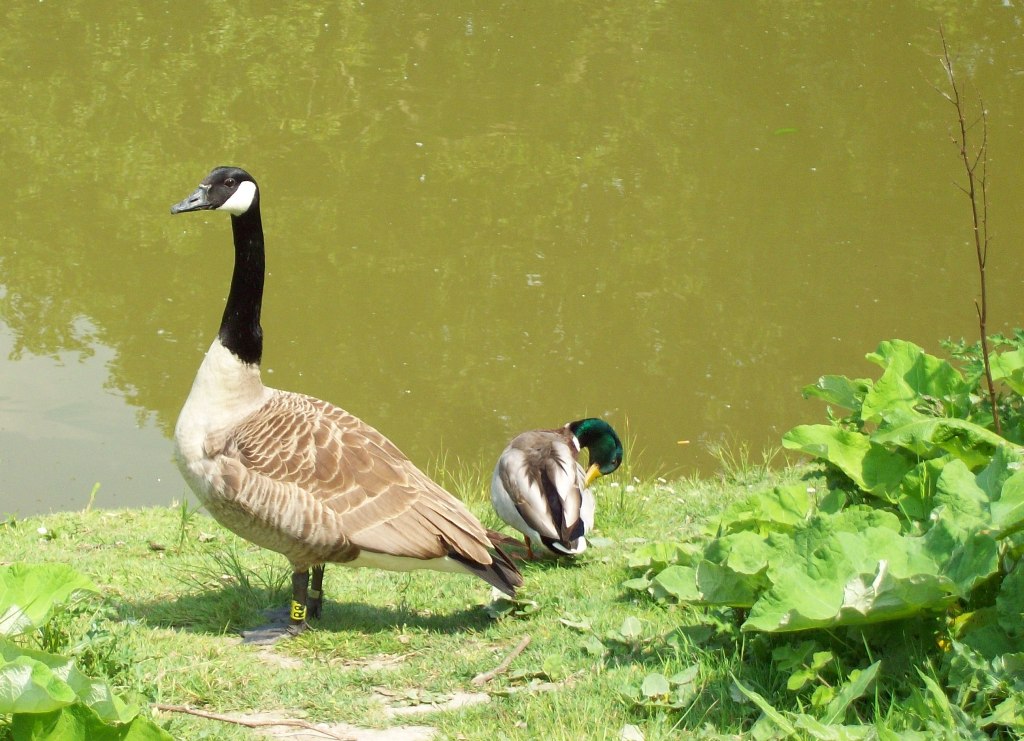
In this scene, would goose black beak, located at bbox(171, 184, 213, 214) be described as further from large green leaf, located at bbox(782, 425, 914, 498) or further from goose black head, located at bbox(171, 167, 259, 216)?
large green leaf, located at bbox(782, 425, 914, 498)

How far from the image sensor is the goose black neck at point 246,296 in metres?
5.35

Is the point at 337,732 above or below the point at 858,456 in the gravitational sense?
below

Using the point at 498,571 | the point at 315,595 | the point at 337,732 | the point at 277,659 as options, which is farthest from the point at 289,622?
the point at 337,732

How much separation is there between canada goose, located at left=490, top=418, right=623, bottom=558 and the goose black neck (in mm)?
1580

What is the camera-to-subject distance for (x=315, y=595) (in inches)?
203

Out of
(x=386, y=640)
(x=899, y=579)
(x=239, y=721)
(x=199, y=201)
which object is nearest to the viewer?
(x=899, y=579)

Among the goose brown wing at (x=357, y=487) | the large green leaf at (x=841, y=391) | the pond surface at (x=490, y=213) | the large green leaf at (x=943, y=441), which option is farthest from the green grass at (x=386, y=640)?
the pond surface at (x=490, y=213)

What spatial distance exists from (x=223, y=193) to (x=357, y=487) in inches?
62.6

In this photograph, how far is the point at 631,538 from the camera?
618cm

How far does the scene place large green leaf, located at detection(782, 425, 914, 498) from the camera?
14.3 feet

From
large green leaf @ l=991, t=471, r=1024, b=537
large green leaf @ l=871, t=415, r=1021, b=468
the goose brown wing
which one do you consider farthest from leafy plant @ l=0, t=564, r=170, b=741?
large green leaf @ l=871, t=415, r=1021, b=468

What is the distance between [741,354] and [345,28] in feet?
31.5

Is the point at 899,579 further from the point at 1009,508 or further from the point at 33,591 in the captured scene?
the point at 33,591

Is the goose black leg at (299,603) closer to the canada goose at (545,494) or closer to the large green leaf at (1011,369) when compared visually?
the canada goose at (545,494)
